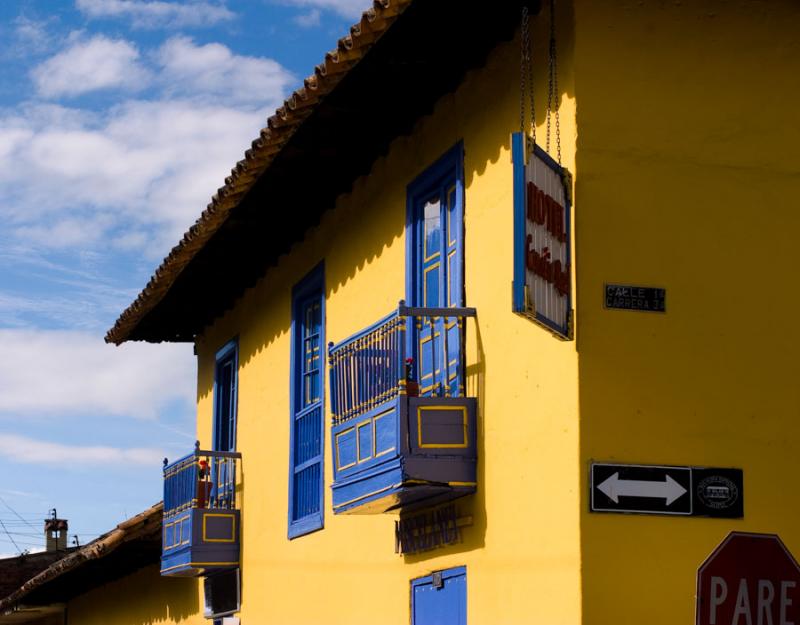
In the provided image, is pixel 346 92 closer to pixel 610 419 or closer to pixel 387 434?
pixel 387 434

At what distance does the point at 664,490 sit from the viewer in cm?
909

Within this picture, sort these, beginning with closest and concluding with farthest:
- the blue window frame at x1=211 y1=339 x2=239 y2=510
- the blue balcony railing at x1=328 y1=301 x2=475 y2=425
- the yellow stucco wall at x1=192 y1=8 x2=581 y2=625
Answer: the yellow stucco wall at x1=192 y1=8 x2=581 y2=625
the blue balcony railing at x1=328 y1=301 x2=475 y2=425
the blue window frame at x1=211 y1=339 x2=239 y2=510

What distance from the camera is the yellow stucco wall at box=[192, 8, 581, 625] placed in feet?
31.0

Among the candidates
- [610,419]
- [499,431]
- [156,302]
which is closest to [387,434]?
[499,431]

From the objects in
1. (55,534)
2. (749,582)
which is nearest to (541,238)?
(749,582)

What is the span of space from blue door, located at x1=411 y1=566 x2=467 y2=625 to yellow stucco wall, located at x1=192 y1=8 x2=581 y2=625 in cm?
10

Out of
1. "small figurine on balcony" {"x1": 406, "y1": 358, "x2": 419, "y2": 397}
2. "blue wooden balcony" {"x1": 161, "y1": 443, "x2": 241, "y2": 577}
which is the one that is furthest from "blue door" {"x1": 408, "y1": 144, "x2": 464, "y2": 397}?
"blue wooden balcony" {"x1": 161, "y1": 443, "x2": 241, "y2": 577}

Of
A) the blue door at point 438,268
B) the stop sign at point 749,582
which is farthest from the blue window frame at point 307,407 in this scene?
the stop sign at point 749,582

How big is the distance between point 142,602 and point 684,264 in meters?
14.4

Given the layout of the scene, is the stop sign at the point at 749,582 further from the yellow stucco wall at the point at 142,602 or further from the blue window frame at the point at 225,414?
the yellow stucco wall at the point at 142,602

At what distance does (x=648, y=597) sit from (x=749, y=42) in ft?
12.2

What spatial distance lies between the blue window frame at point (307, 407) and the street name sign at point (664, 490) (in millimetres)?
5378

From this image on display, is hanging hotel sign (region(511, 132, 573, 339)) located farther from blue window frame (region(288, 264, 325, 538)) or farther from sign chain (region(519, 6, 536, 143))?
blue window frame (region(288, 264, 325, 538))

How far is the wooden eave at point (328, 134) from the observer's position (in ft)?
35.1
